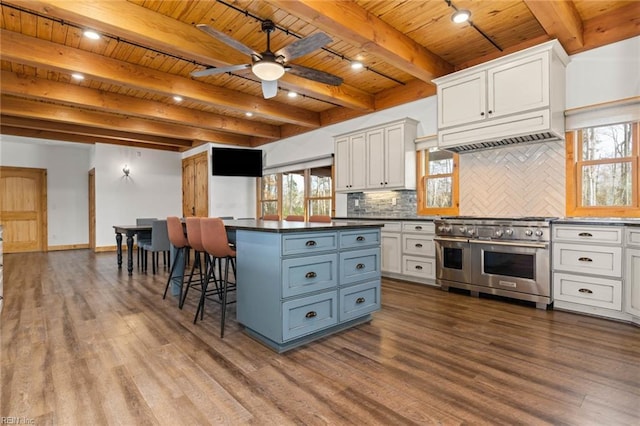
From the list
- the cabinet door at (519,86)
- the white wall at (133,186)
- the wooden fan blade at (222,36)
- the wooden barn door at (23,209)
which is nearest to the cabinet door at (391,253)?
the cabinet door at (519,86)

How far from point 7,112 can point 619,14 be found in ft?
27.4

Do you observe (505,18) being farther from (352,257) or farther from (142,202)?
(142,202)

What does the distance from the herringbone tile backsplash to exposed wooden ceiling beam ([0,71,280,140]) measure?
15.0 ft

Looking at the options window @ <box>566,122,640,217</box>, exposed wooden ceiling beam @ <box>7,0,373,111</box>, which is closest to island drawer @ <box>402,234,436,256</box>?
window @ <box>566,122,640,217</box>

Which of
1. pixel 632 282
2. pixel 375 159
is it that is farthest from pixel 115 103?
pixel 632 282

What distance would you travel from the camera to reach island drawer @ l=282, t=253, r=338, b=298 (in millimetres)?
2414

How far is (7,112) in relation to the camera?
→ 17.7 feet

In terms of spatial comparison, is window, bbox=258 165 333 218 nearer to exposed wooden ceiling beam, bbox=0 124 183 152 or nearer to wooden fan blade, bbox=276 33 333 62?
exposed wooden ceiling beam, bbox=0 124 183 152

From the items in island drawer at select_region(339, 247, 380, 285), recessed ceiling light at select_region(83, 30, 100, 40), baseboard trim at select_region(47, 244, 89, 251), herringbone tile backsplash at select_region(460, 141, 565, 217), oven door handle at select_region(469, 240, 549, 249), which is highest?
recessed ceiling light at select_region(83, 30, 100, 40)

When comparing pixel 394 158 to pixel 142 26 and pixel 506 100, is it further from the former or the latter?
pixel 142 26

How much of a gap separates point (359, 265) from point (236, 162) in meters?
5.84

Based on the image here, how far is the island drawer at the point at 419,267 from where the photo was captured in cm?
436

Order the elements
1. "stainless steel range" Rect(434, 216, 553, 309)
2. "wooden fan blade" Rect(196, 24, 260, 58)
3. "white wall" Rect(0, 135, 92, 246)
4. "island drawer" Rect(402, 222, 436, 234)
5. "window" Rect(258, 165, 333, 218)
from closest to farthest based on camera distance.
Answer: "wooden fan blade" Rect(196, 24, 260, 58) < "stainless steel range" Rect(434, 216, 553, 309) < "island drawer" Rect(402, 222, 436, 234) < "window" Rect(258, 165, 333, 218) < "white wall" Rect(0, 135, 92, 246)

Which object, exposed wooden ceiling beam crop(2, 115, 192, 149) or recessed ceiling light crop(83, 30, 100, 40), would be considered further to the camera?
exposed wooden ceiling beam crop(2, 115, 192, 149)
